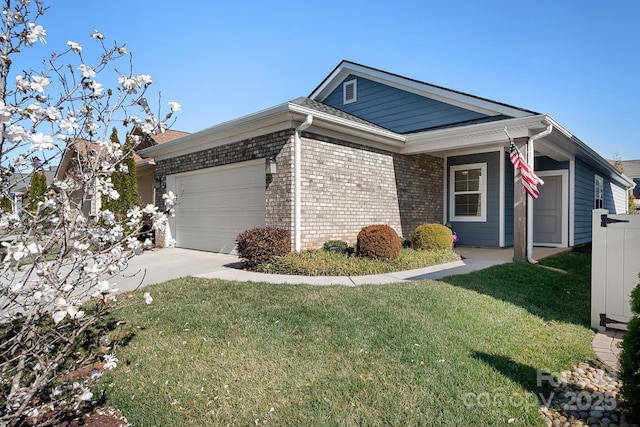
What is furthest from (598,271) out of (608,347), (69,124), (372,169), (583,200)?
(583,200)

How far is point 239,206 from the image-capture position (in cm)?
940

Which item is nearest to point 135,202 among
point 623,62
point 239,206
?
point 239,206

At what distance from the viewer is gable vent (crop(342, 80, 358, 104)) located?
1297cm

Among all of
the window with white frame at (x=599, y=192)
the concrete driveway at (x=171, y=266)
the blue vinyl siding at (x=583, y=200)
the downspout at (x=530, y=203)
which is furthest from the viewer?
the window with white frame at (x=599, y=192)

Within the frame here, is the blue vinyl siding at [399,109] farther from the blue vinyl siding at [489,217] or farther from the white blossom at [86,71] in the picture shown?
the white blossom at [86,71]

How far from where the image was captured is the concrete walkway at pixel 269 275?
4.14 metres

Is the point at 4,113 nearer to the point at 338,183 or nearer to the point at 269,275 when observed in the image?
the point at 269,275

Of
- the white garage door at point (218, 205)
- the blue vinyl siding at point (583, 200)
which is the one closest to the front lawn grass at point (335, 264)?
the white garage door at point (218, 205)

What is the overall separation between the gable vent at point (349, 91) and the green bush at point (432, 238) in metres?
6.23

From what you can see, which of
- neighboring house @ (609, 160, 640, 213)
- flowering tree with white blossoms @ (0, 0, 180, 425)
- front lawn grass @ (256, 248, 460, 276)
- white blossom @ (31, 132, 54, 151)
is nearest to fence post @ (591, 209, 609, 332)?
front lawn grass @ (256, 248, 460, 276)

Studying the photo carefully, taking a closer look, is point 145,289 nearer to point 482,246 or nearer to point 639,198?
point 482,246

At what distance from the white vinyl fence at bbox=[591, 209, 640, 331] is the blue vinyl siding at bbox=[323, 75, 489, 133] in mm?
6718

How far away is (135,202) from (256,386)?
35.3 ft

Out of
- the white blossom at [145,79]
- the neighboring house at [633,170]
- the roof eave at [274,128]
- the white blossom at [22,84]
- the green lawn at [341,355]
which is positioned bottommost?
the green lawn at [341,355]
